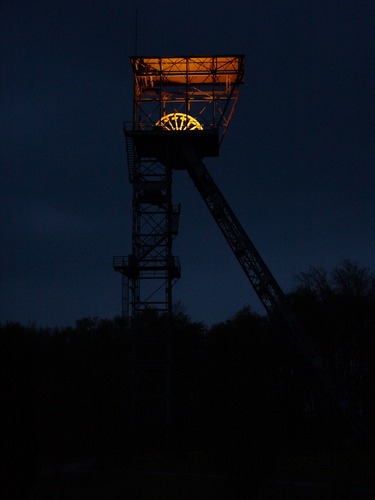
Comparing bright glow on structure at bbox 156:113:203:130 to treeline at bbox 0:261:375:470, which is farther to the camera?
bright glow on structure at bbox 156:113:203:130

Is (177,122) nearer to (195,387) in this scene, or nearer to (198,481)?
(195,387)

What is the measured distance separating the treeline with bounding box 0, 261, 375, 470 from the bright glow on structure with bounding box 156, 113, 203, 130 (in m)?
11.7

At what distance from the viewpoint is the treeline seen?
45.4 ft

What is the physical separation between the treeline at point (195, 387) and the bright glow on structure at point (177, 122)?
459 inches

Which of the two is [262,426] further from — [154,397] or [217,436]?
[154,397]

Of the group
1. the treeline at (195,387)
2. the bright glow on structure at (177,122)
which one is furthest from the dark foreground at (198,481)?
the bright glow on structure at (177,122)

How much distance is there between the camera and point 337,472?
879 inches

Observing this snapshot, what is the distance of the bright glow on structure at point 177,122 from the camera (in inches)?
1373

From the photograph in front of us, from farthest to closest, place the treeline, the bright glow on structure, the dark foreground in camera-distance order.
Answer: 1. the bright glow on structure
2. the dark foreground
3. the treeline

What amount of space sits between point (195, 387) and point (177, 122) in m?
17.0

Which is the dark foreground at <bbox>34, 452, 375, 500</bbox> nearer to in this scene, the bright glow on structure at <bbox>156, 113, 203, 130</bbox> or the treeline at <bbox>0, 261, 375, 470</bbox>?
the treeline at <bbox>0, 261, 375, 470</bbox>

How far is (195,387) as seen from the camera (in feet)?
128

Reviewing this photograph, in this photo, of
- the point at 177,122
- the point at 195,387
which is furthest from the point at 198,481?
the point at 177,122

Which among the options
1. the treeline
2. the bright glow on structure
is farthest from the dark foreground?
the bright glow on structure
